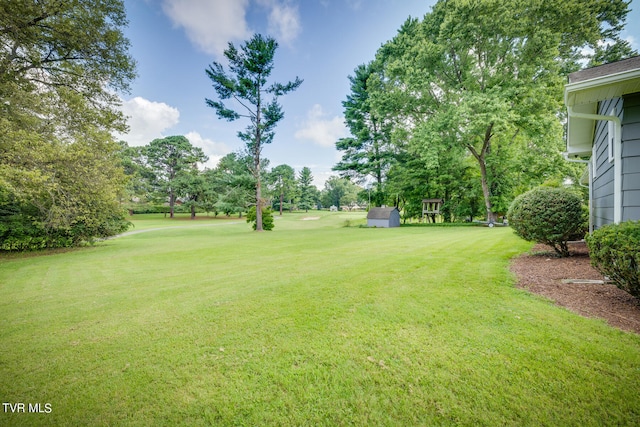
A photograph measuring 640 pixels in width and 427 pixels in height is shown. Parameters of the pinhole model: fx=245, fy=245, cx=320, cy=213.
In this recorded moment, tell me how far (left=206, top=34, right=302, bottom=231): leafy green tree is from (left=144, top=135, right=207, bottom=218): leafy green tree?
21245mm

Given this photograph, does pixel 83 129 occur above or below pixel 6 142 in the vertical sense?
above

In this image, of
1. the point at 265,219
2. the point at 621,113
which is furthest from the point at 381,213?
the point at 621,113

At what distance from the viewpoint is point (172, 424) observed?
1795mm

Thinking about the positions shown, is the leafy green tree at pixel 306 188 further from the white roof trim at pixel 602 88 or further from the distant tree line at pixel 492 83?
the white roof trim at pixel 602 88

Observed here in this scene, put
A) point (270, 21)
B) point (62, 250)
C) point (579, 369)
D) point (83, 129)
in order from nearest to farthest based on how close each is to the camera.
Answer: point (579, 369) → point (83, 129) → point (62, 250) → point (270, 21)

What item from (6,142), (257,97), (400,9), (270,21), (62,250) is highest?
(400,9)

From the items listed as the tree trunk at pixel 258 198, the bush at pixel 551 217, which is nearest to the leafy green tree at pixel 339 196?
the tree trunk at pixel 258 198

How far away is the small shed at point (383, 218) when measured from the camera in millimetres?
22938

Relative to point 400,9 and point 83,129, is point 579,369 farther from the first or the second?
point 400,9

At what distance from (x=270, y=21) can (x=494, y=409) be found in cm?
1949

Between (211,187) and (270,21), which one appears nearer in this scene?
(270,21)

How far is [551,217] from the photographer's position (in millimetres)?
5953

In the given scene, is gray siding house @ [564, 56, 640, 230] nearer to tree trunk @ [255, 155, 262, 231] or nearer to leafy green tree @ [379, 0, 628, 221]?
leafy green tree @ [379, 0, 628, 221]

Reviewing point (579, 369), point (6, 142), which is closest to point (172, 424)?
point (579, 369)
